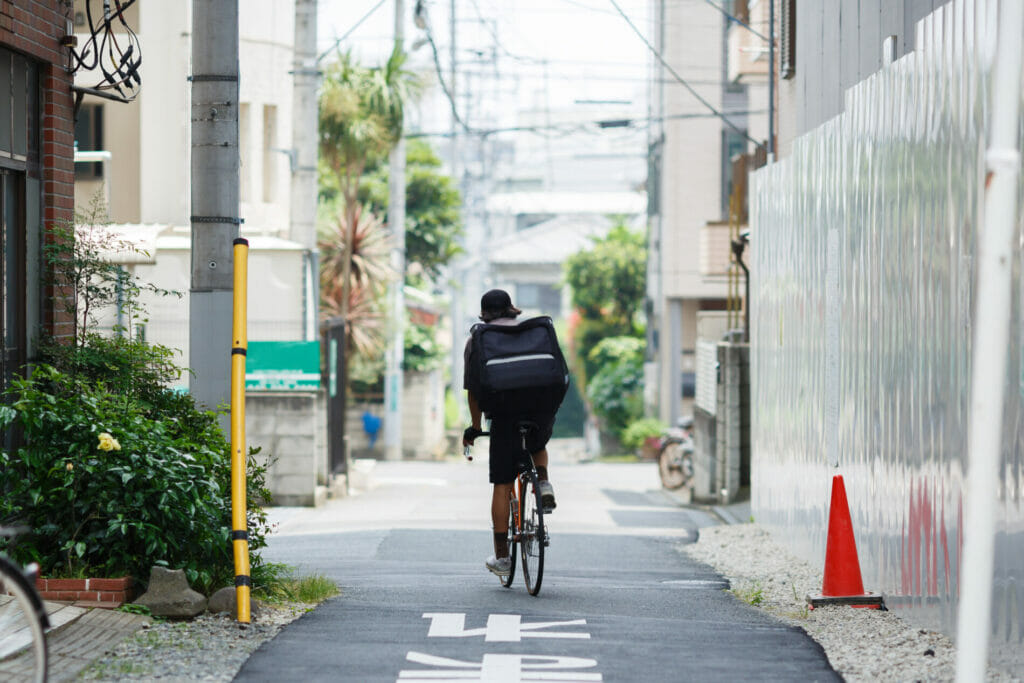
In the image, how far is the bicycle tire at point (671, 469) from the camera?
75.2 feet

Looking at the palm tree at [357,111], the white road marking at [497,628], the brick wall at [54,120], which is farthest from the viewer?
the palm tree at [357,111]

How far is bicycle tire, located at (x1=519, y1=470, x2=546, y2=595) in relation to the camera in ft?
26.5

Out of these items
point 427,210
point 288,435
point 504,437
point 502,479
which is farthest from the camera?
point 427,210

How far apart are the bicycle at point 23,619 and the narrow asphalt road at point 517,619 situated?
1266 mm

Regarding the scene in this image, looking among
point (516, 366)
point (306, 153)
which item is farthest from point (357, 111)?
point (516, 366)

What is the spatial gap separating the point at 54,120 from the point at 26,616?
4796mm

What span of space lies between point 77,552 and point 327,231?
2011 centimetres

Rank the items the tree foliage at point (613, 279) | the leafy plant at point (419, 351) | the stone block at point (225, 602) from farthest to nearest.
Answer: the tree foliage at point (613, 279) < the leafy plant at point (419, 351) < the stone block at point (225, 602)

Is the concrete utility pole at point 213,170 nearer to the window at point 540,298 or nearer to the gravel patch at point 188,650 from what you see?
the gravel patch at point 188,650

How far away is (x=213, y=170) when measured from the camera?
26.5 feet

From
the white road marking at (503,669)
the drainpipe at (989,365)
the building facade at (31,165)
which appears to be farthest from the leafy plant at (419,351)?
the drainpipe at (989,365)

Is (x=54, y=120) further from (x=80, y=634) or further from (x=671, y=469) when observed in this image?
(x=671, y=469)

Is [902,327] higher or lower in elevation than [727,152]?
lower

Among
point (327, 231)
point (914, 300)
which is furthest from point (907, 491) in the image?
point (327, 231)
